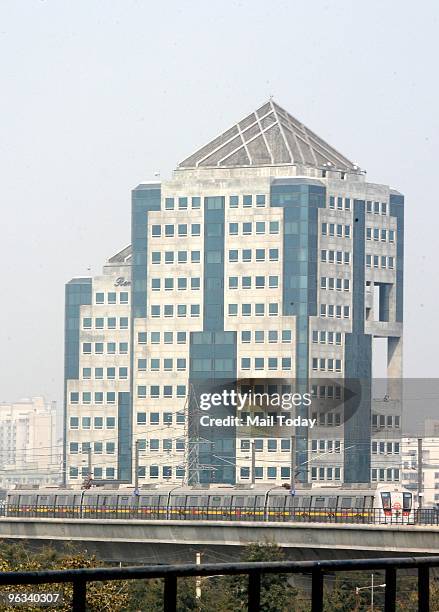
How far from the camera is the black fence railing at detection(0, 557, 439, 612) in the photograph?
1121 centimetres

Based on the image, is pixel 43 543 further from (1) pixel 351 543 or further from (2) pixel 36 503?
(1) pixel 351 543

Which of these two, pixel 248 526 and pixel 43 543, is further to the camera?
pixel 43 543

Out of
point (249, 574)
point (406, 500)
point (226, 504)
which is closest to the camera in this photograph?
point (249, 574)

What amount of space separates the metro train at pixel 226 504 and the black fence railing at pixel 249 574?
94530 millimetres

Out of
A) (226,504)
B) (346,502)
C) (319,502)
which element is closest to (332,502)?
(346,502)

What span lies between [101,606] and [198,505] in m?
115

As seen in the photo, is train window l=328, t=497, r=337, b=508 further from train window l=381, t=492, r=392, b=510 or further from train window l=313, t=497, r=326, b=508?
train window l=381, t=492, r=392, b=510

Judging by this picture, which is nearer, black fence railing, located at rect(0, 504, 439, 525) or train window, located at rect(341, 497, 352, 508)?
black fence railing, located at rect(0, 504, 439, 525)

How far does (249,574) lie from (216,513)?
357 feet

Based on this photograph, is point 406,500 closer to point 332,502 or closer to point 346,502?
point 332,502


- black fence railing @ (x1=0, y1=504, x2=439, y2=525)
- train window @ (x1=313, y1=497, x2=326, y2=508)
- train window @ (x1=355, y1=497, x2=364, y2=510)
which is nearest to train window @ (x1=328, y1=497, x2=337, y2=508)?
train window @ (x1=313, y1=497, x2=326, y2=508)

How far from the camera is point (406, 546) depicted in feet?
323

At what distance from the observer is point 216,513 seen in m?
120

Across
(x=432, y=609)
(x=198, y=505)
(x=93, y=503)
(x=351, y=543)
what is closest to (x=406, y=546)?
(x=351, y=543)
